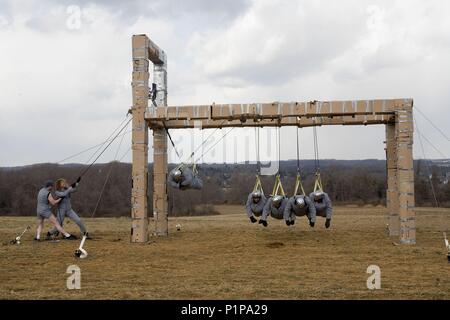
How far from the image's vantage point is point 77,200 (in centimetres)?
4712

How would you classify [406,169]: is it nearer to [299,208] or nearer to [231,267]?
[299,208]

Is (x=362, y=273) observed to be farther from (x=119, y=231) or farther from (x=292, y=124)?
(x=119, y=231)

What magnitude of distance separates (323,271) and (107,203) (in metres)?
40.2

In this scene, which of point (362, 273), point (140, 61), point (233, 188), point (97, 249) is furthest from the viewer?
point (233, 188)

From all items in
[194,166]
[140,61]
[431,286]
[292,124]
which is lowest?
[431,286]

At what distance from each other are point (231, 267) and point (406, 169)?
6.48m

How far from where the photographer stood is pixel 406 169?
50.7 feet

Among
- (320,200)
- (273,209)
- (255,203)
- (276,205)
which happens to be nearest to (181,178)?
(255,203)

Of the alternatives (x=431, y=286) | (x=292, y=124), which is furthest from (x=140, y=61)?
(x=431, y=286)

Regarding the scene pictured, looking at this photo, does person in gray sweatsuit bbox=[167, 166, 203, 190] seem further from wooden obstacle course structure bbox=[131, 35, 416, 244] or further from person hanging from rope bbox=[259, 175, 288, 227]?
person hanging from rope bbox=[259, 175, 288, 227]

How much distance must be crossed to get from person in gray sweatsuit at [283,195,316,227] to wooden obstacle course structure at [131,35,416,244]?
242 cm

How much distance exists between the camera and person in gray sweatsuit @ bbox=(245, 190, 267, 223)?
16188 mm

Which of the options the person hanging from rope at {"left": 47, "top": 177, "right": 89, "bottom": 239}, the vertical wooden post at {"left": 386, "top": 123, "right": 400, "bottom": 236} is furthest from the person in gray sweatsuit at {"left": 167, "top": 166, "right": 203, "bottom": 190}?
the vertical wooden post at {"left": 386, "top": 123, "right": 400, "bottom": 236}
